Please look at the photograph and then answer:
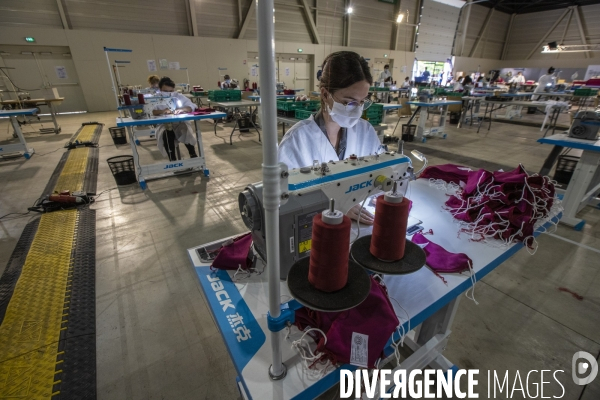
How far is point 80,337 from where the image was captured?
1.78 metres

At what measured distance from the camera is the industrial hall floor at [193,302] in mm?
1605

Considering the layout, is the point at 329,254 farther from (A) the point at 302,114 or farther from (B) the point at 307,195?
(A) the point at 302,114

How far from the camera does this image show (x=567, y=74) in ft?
59.2

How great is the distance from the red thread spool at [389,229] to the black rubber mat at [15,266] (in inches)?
102

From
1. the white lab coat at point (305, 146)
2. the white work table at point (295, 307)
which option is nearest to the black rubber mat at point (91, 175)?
the white lab coat at point (305, 146)

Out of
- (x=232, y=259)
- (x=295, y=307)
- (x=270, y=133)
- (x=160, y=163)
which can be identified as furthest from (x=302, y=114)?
(x=270, y=133)

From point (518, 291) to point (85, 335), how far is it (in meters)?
3.10

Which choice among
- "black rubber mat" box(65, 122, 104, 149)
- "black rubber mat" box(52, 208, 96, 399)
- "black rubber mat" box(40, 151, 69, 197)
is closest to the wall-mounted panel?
"black rubber mat" box(65, 122, 104, 149)

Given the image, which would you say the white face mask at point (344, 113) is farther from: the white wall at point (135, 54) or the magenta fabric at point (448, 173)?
the white wall at point (135, 54)

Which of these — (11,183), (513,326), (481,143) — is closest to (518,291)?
(513,326)

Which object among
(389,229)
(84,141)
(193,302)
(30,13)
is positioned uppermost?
(30,13)

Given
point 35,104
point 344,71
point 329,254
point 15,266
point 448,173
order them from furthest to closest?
point 35,104 < point 15,266 < point 448,173 < point 344,71 < point 329,254

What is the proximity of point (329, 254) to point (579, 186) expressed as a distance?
11.6 feet

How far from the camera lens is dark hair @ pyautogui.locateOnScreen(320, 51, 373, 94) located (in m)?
1.41
